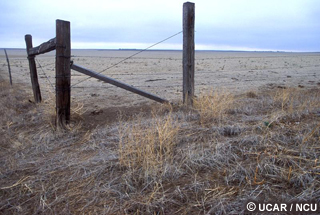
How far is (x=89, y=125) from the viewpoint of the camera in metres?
4.80

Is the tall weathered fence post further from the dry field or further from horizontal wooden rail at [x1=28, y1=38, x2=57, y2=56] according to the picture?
horizontal wooden rail at [x1=28, y1=38, x2=57, y2=56]

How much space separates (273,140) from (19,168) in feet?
11.1

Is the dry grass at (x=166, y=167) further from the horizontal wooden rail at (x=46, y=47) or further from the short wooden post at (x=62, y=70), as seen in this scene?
the horizontal wooden rail at (x=46, y=47)

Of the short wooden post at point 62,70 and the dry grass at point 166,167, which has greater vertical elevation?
the short wooden post at point 62,70

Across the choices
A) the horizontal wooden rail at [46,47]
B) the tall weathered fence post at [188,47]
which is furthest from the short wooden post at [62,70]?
the tall weathered fence post at [188,47]

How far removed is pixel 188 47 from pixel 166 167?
9.81ft

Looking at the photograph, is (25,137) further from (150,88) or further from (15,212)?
(150,88)

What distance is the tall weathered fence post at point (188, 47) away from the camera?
5.04 metres

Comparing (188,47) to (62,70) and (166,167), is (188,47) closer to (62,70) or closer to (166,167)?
(62,70)

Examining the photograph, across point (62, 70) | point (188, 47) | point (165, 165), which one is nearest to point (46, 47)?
point (62, 70)

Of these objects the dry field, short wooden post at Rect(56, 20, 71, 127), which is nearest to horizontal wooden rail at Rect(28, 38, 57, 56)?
short wooden post at Rect(56, 20, 71, 127)

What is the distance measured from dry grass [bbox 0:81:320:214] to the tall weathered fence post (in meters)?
0.93

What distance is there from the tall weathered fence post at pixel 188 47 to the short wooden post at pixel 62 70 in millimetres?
2241

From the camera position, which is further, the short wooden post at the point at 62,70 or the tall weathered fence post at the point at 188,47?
the tall weathered fence post at the point at 188,47
